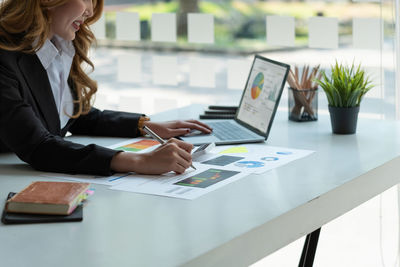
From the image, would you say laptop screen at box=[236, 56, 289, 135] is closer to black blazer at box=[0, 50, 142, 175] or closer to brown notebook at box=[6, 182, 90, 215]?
black blazer at box=[0, 50, 142, 175]

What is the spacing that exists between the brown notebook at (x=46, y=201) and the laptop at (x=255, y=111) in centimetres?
66

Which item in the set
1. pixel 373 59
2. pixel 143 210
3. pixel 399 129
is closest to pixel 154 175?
pixel 143 210

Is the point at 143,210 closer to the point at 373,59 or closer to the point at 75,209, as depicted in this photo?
the point at 75,209

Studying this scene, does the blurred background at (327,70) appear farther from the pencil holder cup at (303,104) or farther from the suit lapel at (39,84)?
→ the suit lapel at (39,84)

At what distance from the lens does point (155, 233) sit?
47.0 inches

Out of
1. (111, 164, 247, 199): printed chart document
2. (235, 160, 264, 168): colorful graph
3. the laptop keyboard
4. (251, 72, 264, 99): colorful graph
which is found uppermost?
(251, 72, 264, 99): colorful graph

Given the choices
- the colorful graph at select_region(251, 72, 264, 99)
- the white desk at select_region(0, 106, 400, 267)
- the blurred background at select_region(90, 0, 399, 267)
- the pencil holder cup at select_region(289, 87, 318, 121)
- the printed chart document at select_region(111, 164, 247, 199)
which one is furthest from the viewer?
the blurred background at select_region(90, 0, 399, 267)

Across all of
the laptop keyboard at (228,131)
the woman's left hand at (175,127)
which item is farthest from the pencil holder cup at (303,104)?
the woman's left hand at (175,127)

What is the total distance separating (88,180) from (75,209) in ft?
0.82

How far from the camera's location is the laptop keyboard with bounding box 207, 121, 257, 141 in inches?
76.8

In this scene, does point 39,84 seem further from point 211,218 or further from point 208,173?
point 211,218

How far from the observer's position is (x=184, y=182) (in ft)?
4.97

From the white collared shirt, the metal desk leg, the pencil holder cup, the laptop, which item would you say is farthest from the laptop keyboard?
the white collared shirt

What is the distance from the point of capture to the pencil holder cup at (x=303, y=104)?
2.17 metres
